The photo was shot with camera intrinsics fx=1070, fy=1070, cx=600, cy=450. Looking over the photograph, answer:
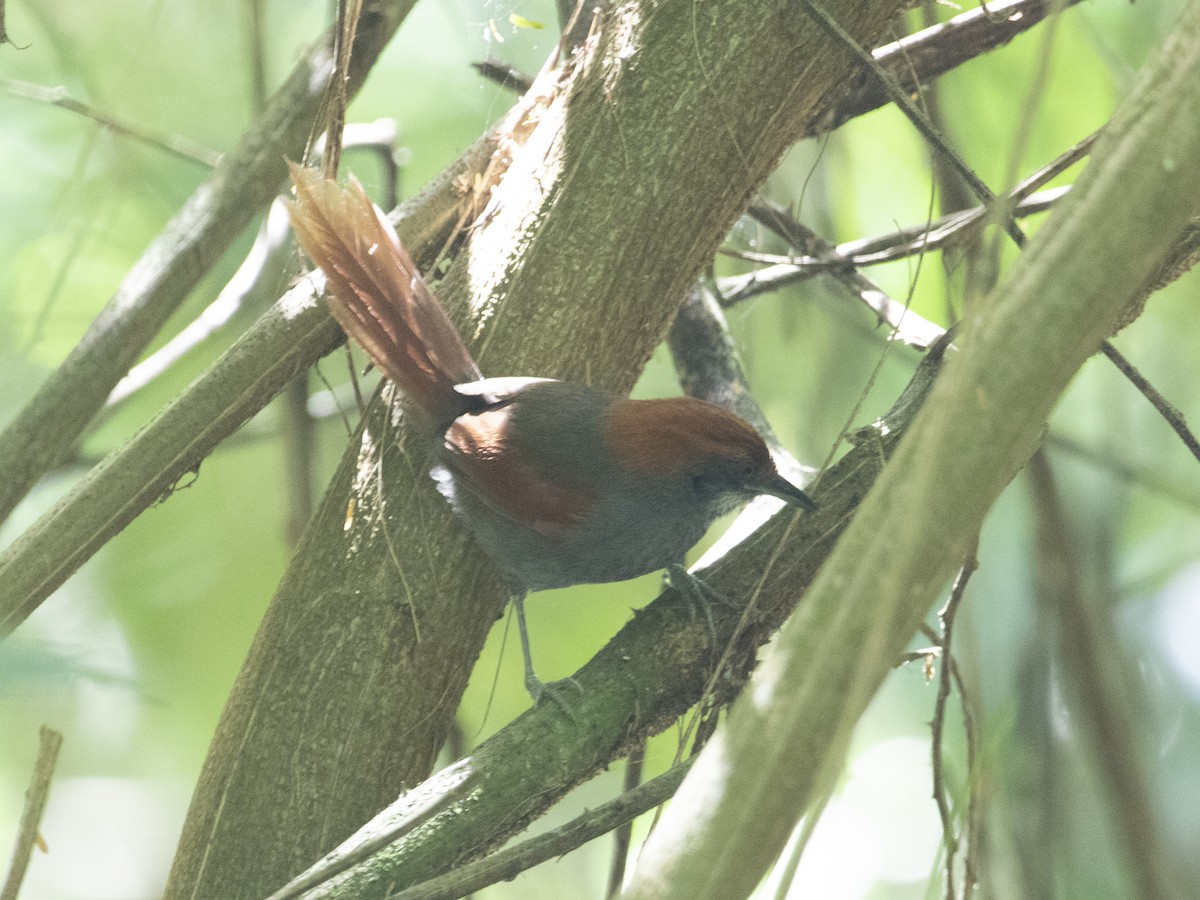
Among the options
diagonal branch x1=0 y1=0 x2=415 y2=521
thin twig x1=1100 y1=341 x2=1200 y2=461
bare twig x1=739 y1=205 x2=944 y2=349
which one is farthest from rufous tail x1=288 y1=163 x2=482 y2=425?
thin twig x1=1100 y1=341 x2=1200 y2=461

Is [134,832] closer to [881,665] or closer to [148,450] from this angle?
[148,450]

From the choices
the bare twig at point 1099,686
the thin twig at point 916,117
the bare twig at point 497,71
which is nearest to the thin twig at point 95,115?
the bare twig at point 497,71

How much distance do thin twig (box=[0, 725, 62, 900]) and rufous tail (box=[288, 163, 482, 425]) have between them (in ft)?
3.48

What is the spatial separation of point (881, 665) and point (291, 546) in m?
2.49

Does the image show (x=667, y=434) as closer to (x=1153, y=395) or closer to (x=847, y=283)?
(x=847, y=283)

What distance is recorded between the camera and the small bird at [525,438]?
229cm

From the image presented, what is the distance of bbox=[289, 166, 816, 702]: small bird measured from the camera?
7.50ft

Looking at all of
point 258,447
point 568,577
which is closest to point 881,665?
point 568,577

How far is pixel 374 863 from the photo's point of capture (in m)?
1.56

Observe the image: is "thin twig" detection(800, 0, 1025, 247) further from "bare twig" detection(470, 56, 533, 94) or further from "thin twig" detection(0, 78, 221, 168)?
"thin twig" detection(0, 78, 221, 168)

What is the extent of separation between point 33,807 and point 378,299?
3.96 feet

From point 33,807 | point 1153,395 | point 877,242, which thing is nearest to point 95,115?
point 33,807

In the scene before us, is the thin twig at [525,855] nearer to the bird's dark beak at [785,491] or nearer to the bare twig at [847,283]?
the bird's dark beak at [785,491]

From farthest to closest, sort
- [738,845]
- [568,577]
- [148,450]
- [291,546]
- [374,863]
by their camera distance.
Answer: [291,546], [568,577], [148,450], [374,863], [738,845]
